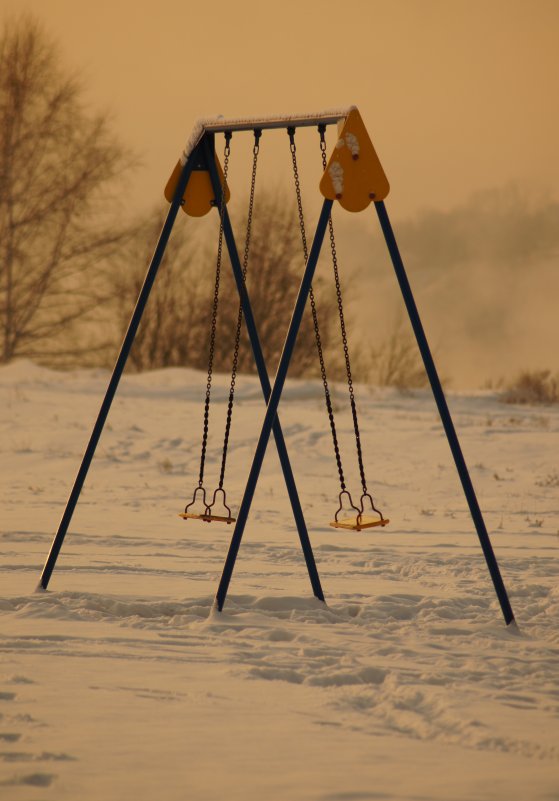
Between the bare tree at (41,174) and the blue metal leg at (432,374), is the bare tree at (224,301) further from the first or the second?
the blue metal leg at (432,374)

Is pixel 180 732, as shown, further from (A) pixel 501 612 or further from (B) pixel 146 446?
(B) pixel 146 446

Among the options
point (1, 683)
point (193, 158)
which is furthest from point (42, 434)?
point (1, 683)

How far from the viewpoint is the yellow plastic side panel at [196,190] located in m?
6.14

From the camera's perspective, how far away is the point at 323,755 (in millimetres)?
3646

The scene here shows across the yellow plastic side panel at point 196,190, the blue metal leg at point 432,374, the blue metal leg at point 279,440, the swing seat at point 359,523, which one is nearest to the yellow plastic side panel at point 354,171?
the blue metal leg at point 432,374

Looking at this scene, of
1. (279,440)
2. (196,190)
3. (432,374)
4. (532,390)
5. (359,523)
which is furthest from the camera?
(532,390)

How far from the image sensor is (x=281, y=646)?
505cm

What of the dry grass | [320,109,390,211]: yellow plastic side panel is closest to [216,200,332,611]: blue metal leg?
[320,109,390,211]: yellow plastic side panel

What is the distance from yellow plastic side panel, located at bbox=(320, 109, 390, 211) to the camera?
17.8 ft

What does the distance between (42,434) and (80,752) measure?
9.90 metres

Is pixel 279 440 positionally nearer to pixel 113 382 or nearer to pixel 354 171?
pixel 113 382

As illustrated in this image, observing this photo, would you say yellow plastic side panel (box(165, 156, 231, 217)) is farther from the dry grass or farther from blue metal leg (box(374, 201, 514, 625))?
the dry grass

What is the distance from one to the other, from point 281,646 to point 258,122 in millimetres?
2634

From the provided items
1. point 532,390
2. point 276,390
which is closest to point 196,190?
point 276,390
